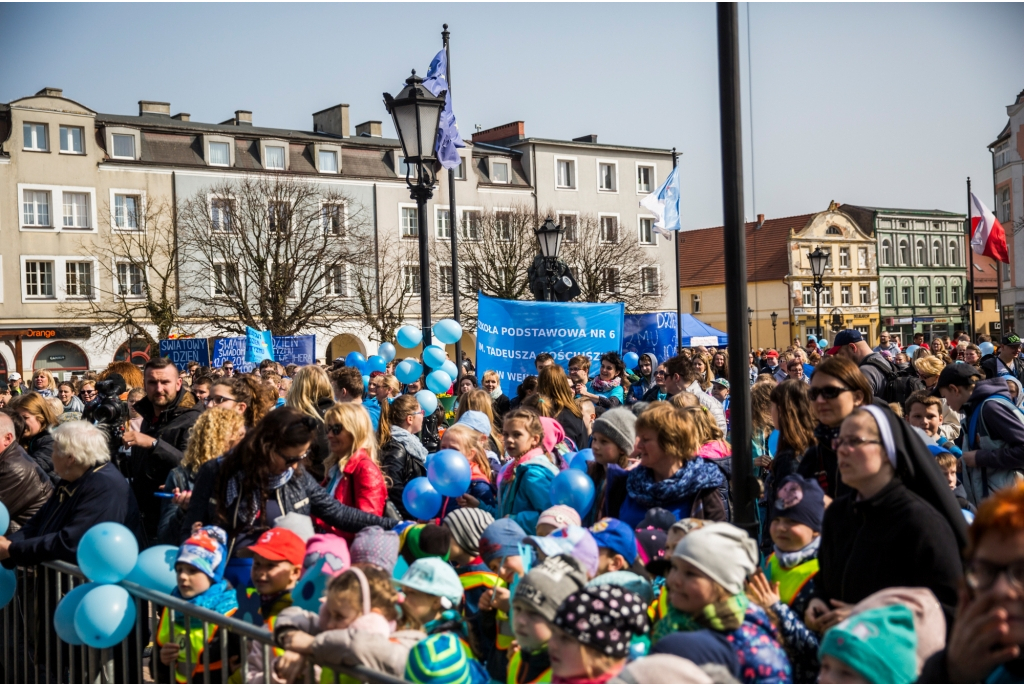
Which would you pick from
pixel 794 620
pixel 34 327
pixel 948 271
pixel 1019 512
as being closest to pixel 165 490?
pixel 794 620

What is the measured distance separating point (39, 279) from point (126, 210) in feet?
15.3

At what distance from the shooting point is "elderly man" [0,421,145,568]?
5.06m

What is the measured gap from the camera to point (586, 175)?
58.1 m

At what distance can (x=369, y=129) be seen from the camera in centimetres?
5366

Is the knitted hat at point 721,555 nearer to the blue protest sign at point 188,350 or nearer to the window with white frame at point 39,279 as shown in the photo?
the blue protest sign at point 188,350

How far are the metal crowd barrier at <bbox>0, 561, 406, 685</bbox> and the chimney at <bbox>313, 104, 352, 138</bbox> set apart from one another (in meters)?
48.1

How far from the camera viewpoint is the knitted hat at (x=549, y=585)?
329 cm

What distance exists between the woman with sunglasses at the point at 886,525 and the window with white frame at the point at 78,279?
147ft

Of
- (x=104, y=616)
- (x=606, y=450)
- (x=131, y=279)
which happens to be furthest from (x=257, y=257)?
(x=104, y=616)

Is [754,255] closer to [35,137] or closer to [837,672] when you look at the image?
[35,137]

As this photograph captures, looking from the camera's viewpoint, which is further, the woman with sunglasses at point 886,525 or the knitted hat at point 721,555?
the woman with sunglasses at point 886,525

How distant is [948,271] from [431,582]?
9351 cm

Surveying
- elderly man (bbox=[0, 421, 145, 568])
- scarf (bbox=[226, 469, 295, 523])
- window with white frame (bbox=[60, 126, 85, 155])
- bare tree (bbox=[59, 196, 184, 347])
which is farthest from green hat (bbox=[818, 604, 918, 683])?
window with white frame (bbox=[60, 126, 85, 155])

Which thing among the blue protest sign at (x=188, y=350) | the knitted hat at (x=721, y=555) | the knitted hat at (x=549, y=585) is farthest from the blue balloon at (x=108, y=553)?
the blue protest sign at (x=188, y=350)
